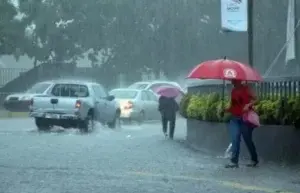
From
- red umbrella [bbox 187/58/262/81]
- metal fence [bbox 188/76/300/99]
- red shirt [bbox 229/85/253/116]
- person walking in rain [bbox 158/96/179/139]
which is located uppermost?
red umbrella [bbox 187/58/262/81]

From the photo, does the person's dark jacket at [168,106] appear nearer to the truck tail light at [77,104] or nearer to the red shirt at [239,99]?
the truck tail light at [77,104]

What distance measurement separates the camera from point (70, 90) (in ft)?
87.0

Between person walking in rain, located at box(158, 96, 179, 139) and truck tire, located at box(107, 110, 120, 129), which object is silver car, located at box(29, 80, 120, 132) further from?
person walking in rain, located at box(158, 96, 179, 139)

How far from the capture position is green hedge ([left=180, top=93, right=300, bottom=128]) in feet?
48.7

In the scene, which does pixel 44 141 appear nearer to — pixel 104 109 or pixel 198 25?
pixel 104 109

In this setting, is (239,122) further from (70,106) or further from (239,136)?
(70,106)

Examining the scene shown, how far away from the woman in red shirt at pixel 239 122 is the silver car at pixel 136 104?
16814 millimetres

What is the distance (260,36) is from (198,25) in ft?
15.6

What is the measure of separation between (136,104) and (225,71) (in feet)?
55.2

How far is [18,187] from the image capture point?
37.4 feet

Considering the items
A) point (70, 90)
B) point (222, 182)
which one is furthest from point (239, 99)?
point (70, 90)

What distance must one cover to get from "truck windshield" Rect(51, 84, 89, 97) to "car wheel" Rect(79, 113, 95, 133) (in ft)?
2.52

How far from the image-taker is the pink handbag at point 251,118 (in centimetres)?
1467

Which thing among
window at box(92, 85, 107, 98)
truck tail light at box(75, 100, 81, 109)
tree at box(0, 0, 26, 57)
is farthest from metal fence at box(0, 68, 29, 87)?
truck tail light at box(75, 100, 81, 109)
